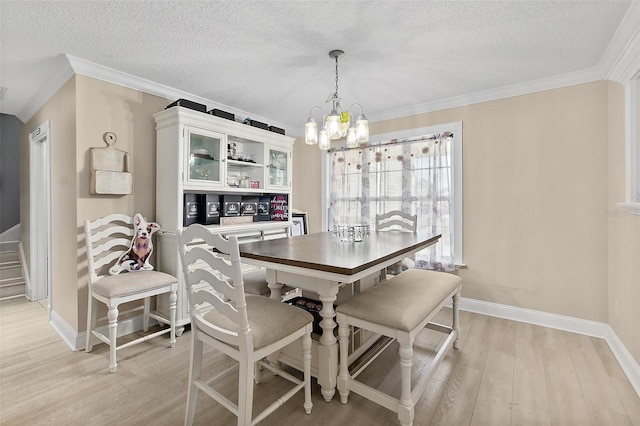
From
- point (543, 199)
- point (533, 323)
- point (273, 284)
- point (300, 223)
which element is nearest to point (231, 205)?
point (300, 223)

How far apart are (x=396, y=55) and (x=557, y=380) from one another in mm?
2440

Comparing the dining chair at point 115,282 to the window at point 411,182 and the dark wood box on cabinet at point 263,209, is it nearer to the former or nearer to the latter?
the dark wood box on cabinet at point 263,209

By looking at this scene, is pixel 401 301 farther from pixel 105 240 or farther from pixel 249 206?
pixel 105 240

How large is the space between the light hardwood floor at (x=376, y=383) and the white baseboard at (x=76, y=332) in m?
0.06

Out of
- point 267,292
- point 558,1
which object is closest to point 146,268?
point 267,292

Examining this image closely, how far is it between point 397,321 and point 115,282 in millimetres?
1989

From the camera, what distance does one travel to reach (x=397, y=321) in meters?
1.48

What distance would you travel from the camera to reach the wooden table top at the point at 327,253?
140 cm

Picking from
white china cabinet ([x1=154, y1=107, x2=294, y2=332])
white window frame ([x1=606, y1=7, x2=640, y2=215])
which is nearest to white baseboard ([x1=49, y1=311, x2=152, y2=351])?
white china cabinet ([x1=154, y1=107, x2=294, y2=332])

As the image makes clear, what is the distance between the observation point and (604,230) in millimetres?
2486

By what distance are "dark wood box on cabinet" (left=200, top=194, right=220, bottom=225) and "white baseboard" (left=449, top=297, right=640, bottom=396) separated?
271 cm

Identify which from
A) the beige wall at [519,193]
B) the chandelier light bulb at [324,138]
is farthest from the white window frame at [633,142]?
the chandelier light bulb at [324,138]

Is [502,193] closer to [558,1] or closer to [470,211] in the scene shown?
[470,211]

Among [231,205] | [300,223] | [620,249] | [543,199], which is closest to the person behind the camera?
[620,249]
